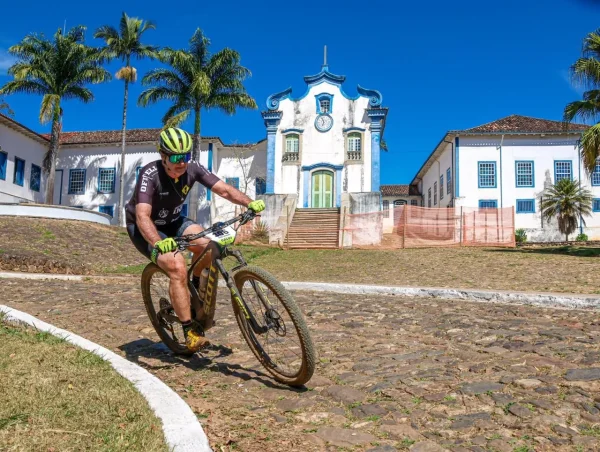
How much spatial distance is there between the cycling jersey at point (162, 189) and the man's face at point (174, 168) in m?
0.06

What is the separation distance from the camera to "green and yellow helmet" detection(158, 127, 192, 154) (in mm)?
3947

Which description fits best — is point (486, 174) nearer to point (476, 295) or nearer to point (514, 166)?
point (514, 166)

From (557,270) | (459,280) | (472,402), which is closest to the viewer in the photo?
(472,402)

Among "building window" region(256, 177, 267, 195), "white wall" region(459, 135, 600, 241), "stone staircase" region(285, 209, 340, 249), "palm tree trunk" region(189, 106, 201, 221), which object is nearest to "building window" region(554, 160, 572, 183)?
"white wall" region(459, 135, 600, 241)

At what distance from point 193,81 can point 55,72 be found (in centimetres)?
813

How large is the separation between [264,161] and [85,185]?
1237 cm

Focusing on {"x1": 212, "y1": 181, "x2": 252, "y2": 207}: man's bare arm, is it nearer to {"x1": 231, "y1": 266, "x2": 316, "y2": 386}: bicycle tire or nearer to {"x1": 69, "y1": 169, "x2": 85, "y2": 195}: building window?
{"x1": 231, "y1": 266, "x2": 316, "y2": 386}: bicycle tire

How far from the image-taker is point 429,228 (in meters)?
23.8

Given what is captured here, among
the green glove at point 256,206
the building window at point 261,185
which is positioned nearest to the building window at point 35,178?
the building window at point 261,185

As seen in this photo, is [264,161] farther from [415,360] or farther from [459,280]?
[415,360]

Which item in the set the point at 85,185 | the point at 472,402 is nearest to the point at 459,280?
the point at 472,402

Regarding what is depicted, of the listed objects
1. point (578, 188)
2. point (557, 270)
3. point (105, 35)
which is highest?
point (105, 35)

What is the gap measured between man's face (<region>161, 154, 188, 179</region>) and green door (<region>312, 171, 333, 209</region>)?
88.8 feet

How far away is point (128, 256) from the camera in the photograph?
1739 cm
